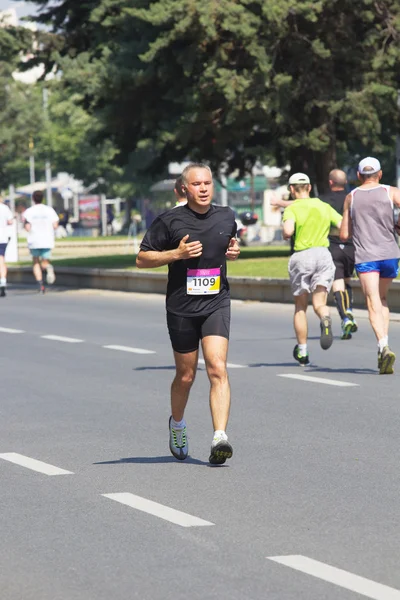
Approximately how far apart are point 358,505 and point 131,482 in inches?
52.7

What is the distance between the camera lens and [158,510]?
22.3 feet

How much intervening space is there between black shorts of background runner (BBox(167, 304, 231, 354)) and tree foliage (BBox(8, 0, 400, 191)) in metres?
19.1

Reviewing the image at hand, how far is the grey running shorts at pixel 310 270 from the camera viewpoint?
1358 centimetres

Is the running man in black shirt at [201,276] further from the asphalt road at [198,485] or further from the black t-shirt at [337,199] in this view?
the black t-shirt at [337,199]

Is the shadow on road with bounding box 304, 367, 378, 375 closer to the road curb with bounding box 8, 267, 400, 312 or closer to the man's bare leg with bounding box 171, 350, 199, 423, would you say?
the man's bare leg with bounding box 171, 350, 199, 423

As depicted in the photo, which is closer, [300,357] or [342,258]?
[300,357]

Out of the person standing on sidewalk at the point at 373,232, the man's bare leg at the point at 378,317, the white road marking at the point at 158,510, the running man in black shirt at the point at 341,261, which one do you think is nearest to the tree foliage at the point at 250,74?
the running man in black shirt at the point at 341,261

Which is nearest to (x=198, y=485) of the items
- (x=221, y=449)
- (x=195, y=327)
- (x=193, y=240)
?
(x=221, y=449)

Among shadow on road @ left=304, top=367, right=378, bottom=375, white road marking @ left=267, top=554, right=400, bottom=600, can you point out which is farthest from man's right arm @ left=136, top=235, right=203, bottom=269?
shadow on road @ left=304, top=367, right=378, bottom=375

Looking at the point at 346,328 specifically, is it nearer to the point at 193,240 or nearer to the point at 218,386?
the point at 218,386

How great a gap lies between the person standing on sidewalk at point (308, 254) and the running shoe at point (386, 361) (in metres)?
1.00

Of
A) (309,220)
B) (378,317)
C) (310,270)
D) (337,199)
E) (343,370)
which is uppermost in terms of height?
(337,199)

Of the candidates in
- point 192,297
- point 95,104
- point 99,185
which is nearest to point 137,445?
point 192,297

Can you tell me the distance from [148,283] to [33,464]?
60.1 feet
